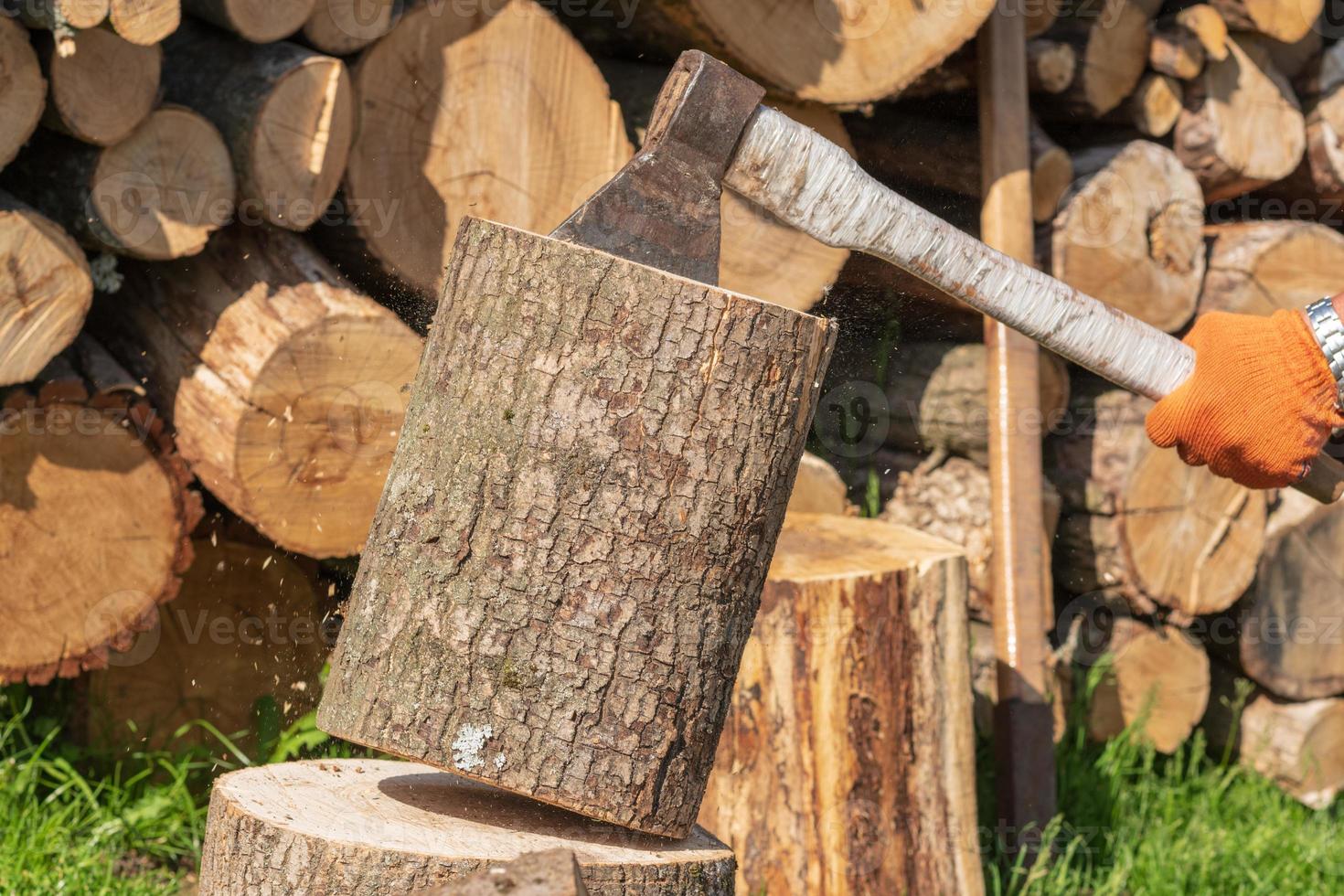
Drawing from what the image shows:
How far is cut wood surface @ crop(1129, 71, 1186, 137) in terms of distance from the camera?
360cm

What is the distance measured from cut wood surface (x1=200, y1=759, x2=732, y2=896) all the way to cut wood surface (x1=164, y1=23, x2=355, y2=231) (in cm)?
118

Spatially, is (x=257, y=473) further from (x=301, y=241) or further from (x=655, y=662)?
(x=655, y=662)

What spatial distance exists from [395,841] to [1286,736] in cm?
329

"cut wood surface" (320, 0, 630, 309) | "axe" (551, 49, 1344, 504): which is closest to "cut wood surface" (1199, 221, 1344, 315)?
"axe" (551, 49, 1344, 504)

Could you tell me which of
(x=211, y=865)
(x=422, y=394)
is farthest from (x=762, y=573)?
(x=211, y=865)

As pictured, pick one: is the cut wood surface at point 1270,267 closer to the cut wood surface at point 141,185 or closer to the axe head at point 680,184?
the axe head at point 680,184

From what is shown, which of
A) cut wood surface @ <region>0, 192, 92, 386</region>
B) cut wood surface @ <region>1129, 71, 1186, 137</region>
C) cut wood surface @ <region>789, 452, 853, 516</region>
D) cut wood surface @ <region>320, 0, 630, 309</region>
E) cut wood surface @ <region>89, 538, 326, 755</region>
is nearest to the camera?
cut wood surface @ <region>0, 192, 92, 386</region>

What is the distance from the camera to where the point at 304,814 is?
1560 mm

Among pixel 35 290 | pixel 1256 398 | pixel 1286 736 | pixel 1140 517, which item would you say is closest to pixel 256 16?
pixel 35 290

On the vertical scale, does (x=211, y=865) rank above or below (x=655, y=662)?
below

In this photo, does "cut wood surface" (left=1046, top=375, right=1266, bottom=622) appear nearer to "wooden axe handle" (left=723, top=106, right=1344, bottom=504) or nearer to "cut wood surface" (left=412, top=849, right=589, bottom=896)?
"wooden axe handle" (left=723, top=106, right=1344, bottom=504)

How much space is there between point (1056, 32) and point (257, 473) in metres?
2.52

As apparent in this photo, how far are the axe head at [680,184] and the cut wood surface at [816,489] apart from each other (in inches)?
65.4

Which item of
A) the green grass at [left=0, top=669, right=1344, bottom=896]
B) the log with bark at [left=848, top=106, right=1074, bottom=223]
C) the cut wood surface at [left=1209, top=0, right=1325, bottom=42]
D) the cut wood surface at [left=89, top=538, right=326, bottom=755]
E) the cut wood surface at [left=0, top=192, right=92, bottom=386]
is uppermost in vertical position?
the cut wood surface at [left=1209, top=0, right=1325, bottom=42]
